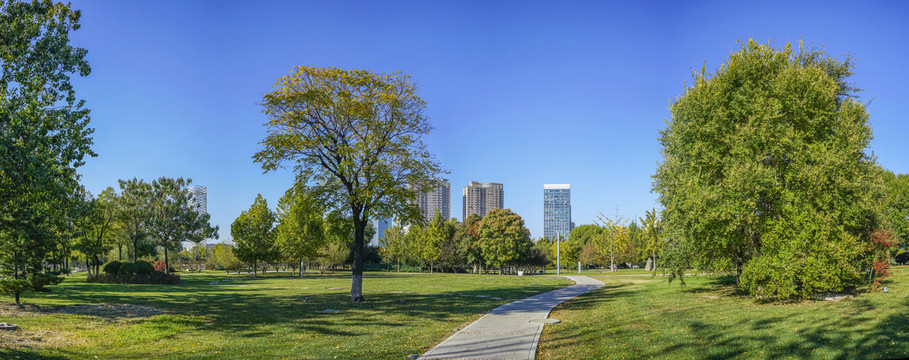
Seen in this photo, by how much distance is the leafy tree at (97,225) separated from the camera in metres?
44.6

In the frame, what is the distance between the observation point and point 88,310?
18.7 m

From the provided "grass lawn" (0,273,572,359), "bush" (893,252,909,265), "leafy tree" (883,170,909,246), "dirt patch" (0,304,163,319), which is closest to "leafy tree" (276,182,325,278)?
"grass lawn" (0,273,572,359)

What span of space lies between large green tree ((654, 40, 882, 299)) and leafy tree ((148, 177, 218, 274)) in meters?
51.2

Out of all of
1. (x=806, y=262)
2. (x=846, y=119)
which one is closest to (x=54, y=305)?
(x=806, y=262)

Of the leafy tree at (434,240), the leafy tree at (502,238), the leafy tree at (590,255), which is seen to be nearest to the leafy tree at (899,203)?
the leafy tree at (502,238)

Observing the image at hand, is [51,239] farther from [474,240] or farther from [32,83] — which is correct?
[474,240]

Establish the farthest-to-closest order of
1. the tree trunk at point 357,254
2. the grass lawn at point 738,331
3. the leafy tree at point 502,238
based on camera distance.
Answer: the leafy tree at point 502,238 < the tree trunk at point 357,254 < the grass lawn at point 738,331

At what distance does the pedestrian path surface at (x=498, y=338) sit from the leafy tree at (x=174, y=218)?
157 feet

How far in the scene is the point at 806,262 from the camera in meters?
17.2

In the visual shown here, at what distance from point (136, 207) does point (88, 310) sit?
3850 cm

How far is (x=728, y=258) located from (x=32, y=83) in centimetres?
Result: 2539

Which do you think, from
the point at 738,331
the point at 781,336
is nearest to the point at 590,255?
the point at 738,331

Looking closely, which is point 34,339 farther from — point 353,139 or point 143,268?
point 143,268

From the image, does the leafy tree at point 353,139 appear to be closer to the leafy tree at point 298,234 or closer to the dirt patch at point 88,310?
the dirt patch at point 88,310
